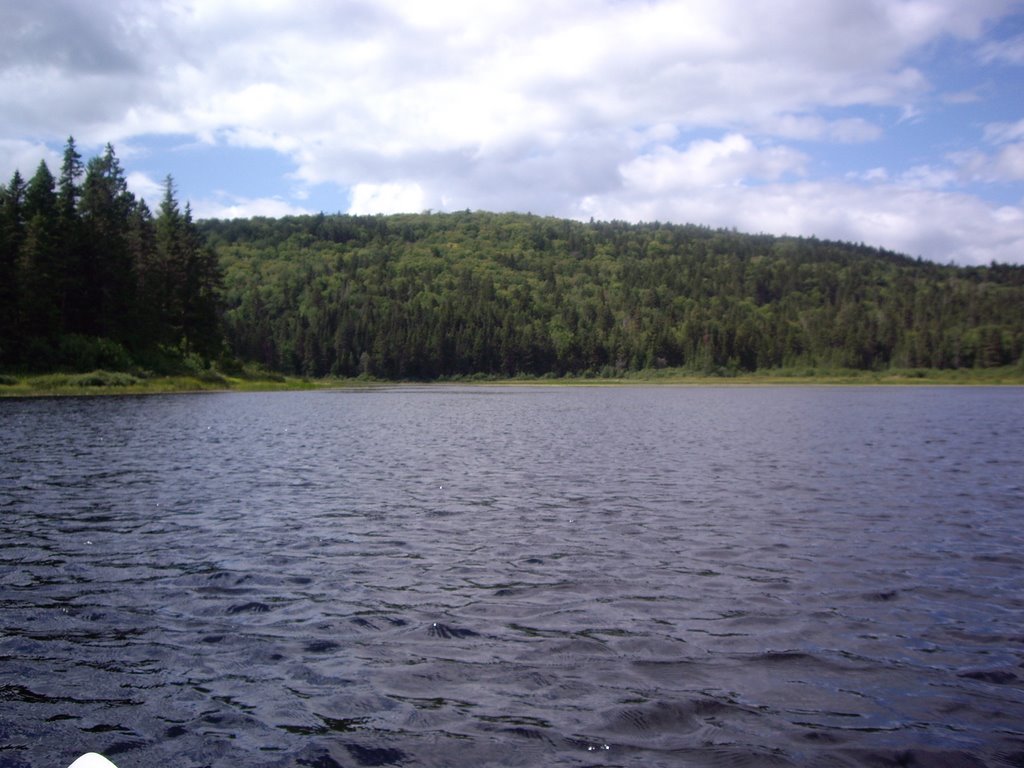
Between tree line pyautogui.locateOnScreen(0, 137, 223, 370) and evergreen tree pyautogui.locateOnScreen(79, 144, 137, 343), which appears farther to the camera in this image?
evergreen tree pyautogui.locateOnScreen(79, 144, 137, 343)

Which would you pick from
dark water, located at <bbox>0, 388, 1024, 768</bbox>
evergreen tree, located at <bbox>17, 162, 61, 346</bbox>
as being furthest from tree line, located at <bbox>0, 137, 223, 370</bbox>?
dark water, located at <bbox>0, 388, 1024, 768</bbox>

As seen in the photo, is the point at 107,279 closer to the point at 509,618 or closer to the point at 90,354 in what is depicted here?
the point at 90,354

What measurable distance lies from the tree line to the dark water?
200 feet

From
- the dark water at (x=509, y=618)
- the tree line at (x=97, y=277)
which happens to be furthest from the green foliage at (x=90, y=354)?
the dark water at (x=509, y=618)

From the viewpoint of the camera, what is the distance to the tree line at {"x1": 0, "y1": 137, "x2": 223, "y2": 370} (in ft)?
271

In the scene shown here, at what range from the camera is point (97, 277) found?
95688mm

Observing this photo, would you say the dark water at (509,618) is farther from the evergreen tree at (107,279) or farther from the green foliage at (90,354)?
the evergreen tree at (107,279)

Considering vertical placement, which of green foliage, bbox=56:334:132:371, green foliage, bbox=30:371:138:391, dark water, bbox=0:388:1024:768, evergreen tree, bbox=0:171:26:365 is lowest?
dark water, bbox=0:388:1024:768

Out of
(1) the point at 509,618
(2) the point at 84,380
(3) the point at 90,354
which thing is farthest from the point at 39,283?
(1) the point at 509,618

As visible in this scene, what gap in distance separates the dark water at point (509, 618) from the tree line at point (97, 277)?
61.1 metres

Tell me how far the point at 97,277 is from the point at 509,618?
3851 inches

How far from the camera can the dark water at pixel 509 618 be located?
9078mm

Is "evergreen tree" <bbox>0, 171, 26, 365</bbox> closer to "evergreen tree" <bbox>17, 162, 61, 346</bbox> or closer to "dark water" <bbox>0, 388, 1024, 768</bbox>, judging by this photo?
"evergreen tree" <bbox>17, 162, 61, 346</bbox>

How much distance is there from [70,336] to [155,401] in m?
19.5
